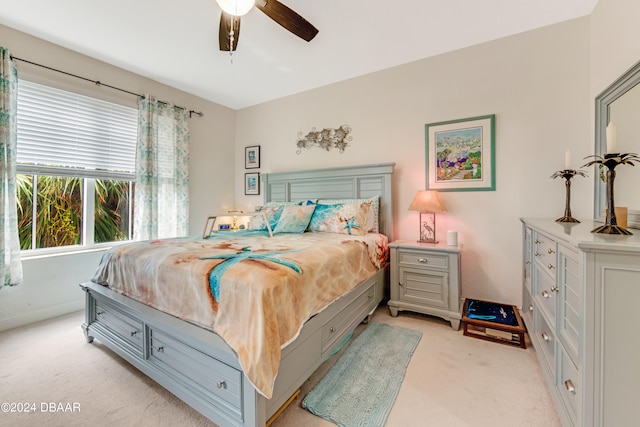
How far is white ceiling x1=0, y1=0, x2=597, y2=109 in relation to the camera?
212 centimetres

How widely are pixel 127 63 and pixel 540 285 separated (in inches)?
177

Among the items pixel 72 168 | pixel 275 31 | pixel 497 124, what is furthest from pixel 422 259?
pixel 72 168

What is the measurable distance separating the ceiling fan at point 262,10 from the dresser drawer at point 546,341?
97.8 inches

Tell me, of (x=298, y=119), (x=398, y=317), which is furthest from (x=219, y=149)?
(x=398, y=317)

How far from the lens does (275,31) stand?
2.43 m

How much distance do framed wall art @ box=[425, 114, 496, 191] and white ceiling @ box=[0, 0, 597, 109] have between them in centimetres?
83

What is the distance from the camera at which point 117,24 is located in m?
2.34

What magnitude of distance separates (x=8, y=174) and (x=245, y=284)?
2.75 meters

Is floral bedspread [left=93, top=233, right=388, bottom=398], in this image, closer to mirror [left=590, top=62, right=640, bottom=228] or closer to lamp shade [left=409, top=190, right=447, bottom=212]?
lamp shade [left=409, top=190, right=447, bottom=212]

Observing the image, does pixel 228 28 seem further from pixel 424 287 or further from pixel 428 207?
pixel 424 287

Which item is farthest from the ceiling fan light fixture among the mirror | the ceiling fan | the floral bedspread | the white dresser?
the mirror

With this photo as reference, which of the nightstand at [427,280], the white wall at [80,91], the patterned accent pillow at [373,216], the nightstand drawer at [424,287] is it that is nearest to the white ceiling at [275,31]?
the white wall at [80,91]

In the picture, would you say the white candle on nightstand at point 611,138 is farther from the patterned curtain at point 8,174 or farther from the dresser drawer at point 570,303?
the patterned curtain at point 8,174

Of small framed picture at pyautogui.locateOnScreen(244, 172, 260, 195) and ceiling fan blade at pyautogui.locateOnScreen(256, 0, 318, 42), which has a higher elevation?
ceiling fan blade at pyautogui.locateOnScreen(256, 0, 318, 42)
